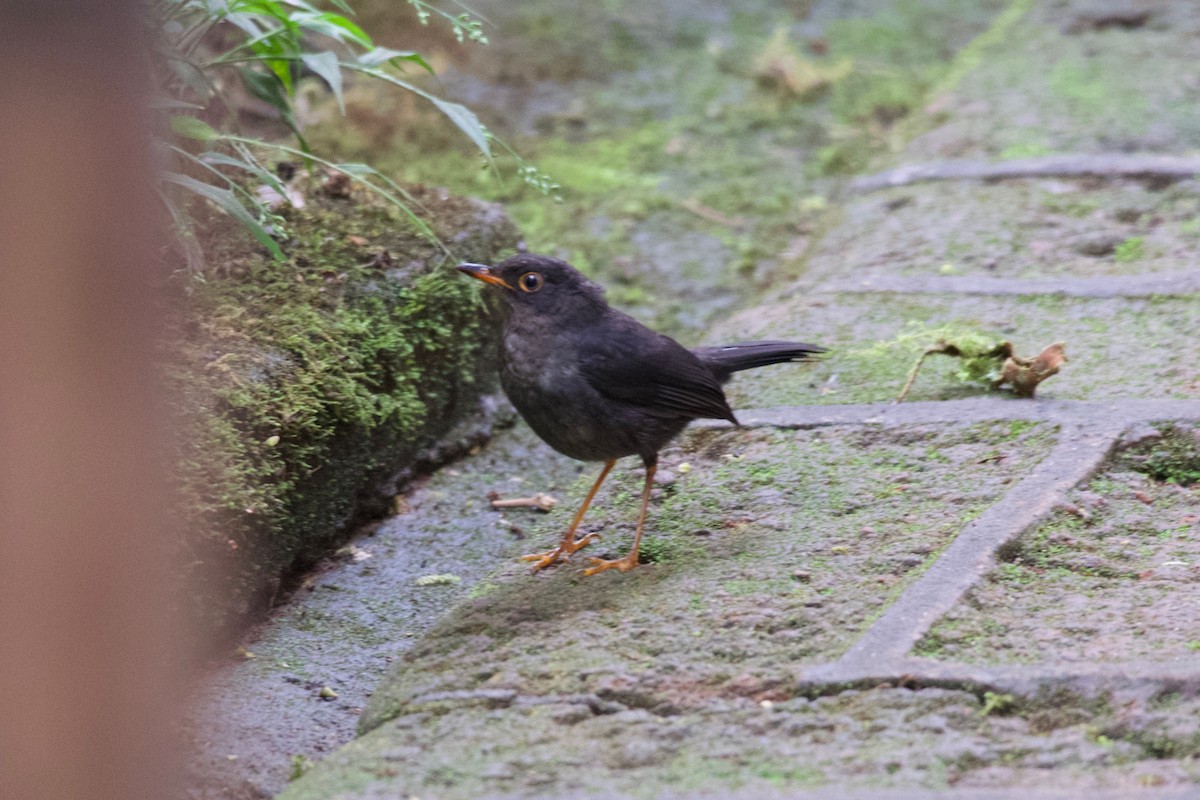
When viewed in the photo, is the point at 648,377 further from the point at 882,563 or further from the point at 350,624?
the point at 350,624

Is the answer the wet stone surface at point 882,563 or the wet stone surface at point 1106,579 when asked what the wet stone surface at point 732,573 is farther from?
the wet stone surface at point 1106,579

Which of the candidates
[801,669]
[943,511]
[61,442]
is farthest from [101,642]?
[943,511]

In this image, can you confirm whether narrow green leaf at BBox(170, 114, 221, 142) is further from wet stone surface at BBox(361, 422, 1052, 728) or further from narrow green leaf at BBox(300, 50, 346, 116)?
wet stone surface at BBox(361, 422, 1052, 728)

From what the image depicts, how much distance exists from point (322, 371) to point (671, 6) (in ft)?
18.4

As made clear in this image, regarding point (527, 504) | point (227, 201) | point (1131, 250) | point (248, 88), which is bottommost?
point (527, 504)

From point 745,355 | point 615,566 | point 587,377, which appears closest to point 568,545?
point 615,566

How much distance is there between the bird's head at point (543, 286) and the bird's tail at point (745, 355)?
391 mm

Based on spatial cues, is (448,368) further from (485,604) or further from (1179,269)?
(1179,269)

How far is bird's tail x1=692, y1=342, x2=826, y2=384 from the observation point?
391 cm

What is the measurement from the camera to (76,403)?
72.8 inches

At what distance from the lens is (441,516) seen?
425 cm

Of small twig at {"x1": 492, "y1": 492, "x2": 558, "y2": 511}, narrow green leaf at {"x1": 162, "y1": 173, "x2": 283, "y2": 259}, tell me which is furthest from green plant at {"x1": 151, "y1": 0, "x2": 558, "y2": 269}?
small twig at {"x1": 492, "y1": 492, "x2": 558, "y2": 511}

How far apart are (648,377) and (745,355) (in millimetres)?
452

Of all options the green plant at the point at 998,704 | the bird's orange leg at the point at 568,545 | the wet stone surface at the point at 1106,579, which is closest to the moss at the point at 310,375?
the bird's orange leg at the point at 568,545
